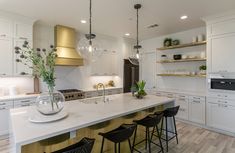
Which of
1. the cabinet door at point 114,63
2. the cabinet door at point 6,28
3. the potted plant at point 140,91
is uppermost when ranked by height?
the cabinet door at point 6,28

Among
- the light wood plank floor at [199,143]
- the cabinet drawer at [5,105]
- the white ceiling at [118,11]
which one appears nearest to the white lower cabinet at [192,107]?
the light wood plank floor at [199,143]

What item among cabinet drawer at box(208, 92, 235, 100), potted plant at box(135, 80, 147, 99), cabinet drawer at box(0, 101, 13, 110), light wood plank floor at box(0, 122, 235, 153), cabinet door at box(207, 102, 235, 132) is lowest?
light wood plank floor at box(0, 122, 235, 153)

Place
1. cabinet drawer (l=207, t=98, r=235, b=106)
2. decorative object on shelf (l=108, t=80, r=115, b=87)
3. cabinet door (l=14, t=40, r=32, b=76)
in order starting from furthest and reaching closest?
decorative object on shelf (l=108, t=80, r=115, b=87) → cabinet door (l=14, t=40, r=32, b=76) → cabinet drawer (l=207, t=98, r=235, b=106)

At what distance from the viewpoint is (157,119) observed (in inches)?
98.9

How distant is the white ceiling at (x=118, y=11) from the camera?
3008 millimetres

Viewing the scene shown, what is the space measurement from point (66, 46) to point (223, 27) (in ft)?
14.3

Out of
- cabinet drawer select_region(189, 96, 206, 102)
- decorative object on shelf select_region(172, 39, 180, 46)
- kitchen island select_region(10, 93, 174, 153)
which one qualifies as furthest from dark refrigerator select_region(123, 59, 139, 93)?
kitchen island select_region(10, 93, 174, 153)

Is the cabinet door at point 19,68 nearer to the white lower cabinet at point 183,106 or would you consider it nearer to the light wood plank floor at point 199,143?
the light wood plank floor at point 199,143

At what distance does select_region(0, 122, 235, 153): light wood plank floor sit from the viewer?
2.92 metres

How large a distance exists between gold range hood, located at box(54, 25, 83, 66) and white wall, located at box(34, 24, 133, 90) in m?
0.35

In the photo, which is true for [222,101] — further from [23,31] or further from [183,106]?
[23,31]

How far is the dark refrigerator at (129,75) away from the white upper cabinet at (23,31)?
367cm

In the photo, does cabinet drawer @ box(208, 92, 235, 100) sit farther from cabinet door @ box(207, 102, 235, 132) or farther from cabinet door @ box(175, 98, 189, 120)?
cabinet door @ box(175, 98, 189, 120)

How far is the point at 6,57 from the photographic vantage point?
11.6 ft
